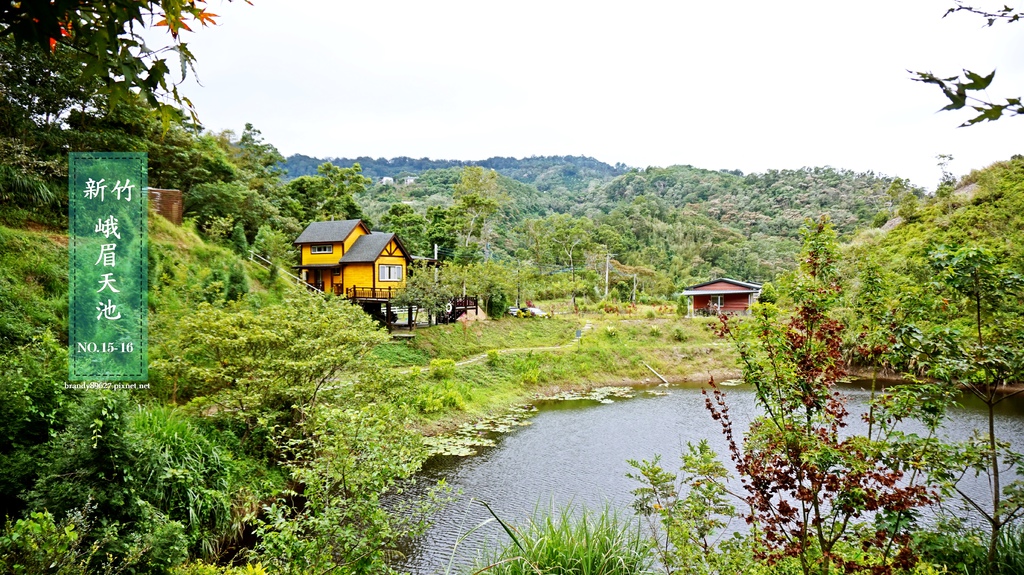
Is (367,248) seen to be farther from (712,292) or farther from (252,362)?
(712,292)

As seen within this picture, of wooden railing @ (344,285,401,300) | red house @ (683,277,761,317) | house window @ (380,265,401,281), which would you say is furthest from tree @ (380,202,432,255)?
red house @ (683,277,761,317)

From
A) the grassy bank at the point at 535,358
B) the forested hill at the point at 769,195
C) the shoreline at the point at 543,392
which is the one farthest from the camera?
the forested hill at the point at 769,195

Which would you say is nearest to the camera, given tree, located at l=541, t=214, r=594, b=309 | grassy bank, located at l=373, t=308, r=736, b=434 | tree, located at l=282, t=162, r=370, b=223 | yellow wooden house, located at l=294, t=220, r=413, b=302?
grassy bank, located at l=373, t=308, r=736, b=434

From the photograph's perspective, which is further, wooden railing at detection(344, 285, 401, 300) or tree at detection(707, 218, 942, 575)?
wooden railing at detection(344, 285, 401, 300)

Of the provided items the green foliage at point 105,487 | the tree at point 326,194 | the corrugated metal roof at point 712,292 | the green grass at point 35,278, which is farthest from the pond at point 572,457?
the tree at point 326,194

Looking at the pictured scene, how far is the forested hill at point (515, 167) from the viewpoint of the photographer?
117875 mm

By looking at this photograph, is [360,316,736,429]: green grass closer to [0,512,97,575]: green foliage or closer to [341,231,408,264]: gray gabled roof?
[341,231,408,264]: gray gabled roof

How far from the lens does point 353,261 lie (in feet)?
67.4

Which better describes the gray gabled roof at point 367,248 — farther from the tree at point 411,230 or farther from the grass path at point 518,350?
the tree at point 411,230

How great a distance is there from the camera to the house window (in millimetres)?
20609

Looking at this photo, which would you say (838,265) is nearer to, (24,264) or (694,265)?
(24,264)

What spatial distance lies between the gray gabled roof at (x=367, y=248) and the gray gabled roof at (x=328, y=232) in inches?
26.1

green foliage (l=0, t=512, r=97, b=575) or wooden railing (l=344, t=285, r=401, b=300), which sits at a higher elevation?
wooden railing (l=344, t=285, r=401, b=300)

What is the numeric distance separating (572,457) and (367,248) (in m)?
13.4
